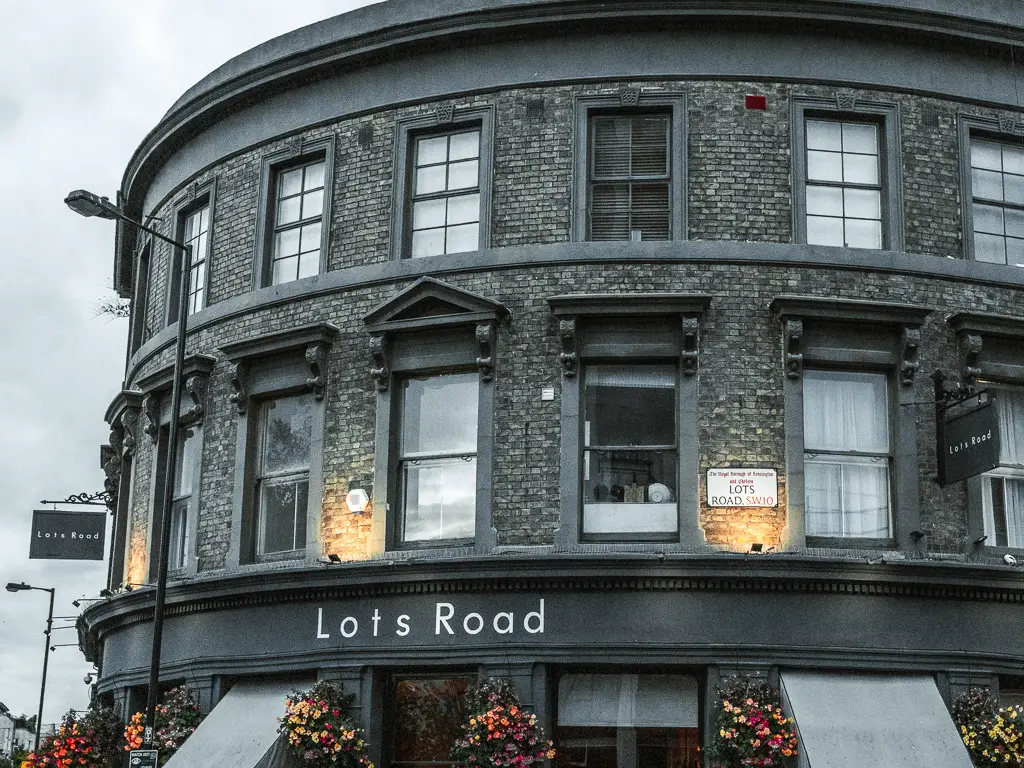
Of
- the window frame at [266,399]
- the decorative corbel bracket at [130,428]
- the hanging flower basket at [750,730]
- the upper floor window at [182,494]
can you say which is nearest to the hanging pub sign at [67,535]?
the decorative corbel bracket at [130,428]

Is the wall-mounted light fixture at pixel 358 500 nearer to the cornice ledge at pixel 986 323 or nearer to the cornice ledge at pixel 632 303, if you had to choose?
the cornice ledge at pixel 632 303

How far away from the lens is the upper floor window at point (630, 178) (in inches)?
797

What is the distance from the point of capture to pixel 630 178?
67.0 feet

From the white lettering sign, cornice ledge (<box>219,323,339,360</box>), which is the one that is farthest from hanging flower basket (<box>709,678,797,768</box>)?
cornice ledge (<box>219,323,339,360</box>)

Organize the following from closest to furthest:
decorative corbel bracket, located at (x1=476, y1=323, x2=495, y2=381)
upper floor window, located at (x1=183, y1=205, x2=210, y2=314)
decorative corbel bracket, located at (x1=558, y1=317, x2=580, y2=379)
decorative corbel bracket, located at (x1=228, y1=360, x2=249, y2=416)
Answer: decorative corbel bracket, located at (x1=558, y1=317, x2=580, y2=379) → decorative corbel bracket, located at (x1=476, y1=323, x2=495, y2=381) → decorative corbel bracket, located at (x1=228, y1=360, x2=249, y2=416) → upper floor window, located at (x1=183, y1=205, x2=210, y2=314)

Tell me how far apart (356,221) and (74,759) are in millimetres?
9212

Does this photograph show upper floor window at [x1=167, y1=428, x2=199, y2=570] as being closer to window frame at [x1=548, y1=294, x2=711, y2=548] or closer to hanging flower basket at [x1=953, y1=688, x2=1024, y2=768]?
window frame at [x1=548, y1=294, x2=711, y2=548]

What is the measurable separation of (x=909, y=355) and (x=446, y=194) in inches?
270

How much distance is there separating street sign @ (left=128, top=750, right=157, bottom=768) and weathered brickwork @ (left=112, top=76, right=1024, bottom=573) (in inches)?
144

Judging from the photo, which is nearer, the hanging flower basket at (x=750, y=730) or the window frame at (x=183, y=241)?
the hanging flower basket at (x=750, y=730)

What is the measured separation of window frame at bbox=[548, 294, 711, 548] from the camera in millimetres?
19000

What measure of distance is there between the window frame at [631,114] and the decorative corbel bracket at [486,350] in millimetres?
1722

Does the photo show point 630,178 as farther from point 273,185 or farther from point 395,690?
point 395,690

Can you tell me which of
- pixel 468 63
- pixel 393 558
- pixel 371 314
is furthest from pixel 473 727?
pixel 468 63
